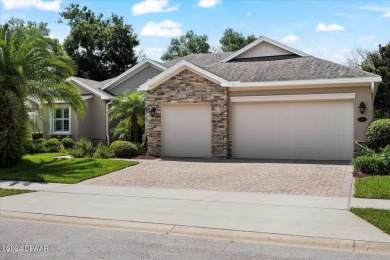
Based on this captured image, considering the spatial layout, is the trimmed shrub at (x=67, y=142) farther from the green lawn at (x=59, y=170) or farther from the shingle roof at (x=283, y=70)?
the shingle roof at (x=283, y=70)

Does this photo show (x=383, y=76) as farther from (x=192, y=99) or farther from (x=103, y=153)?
(x=103, y=153)

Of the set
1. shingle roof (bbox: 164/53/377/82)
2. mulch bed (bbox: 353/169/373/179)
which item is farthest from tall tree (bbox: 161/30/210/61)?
mulch bed (bbox: 353/169/373/179)

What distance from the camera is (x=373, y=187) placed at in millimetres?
9875

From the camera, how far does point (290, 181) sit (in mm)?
11625

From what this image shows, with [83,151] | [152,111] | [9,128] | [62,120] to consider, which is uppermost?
[152,111]

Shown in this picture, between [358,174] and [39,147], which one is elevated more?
[39,147]

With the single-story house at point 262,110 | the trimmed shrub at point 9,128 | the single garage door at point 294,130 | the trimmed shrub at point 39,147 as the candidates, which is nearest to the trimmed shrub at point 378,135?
the single-story house at point 262,110

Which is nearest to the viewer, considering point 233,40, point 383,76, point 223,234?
point 223,234

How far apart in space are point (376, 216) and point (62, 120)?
21136 millimetres

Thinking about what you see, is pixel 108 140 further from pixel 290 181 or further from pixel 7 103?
pixel 290 181

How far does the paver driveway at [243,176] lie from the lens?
10.6m

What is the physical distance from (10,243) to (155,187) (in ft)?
17.1

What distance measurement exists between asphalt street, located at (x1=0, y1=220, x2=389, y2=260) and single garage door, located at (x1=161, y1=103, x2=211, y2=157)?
1141 cm

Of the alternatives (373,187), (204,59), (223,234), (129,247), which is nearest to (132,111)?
(204,59)
